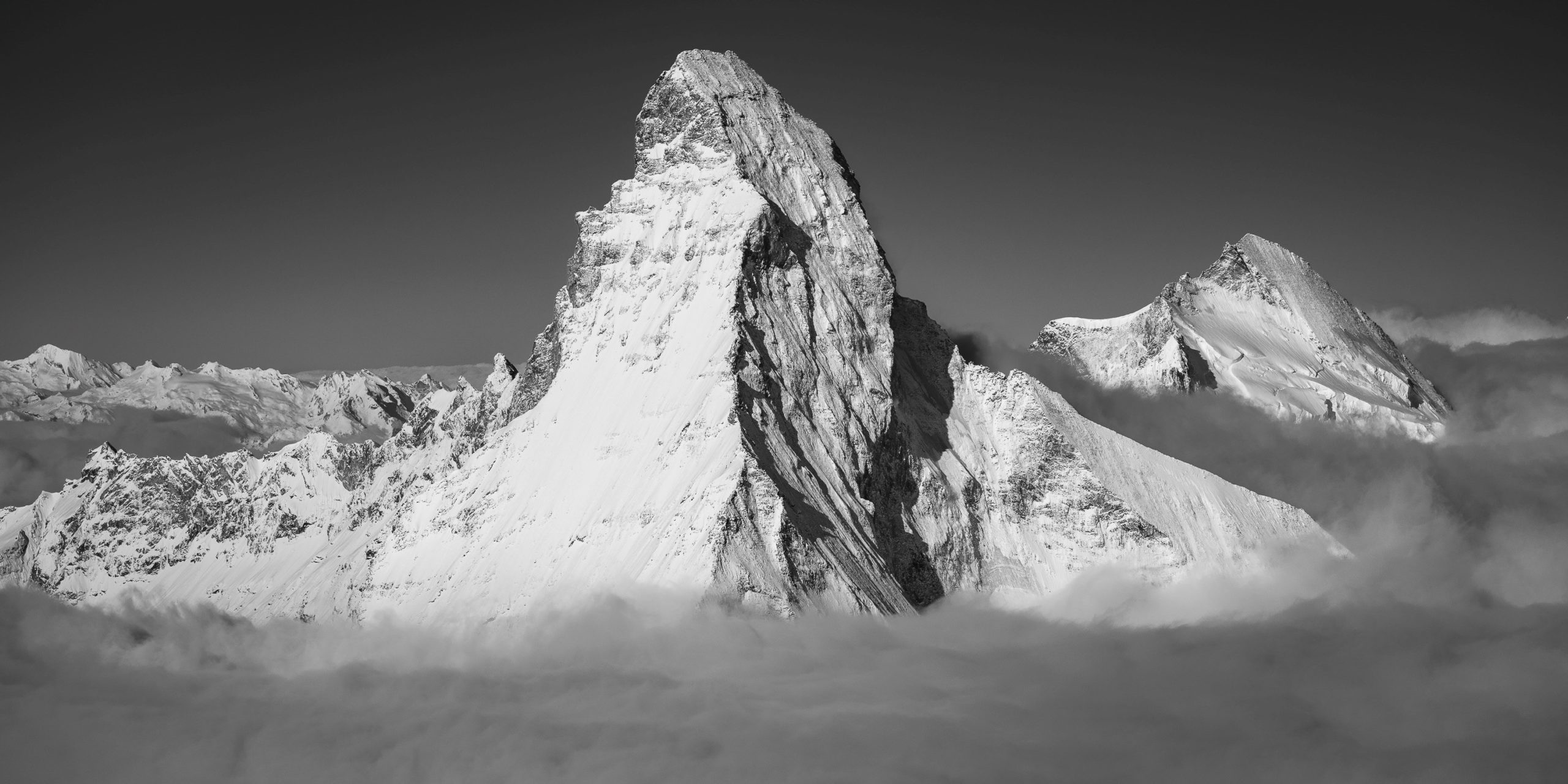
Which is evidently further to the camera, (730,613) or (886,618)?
(886,618)

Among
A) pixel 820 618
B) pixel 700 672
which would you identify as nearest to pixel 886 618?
pixel 820 618

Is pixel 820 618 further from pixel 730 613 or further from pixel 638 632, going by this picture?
pixel 638 632

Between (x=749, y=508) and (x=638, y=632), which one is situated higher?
(x=749, y=508)

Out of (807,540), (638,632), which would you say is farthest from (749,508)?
(638,632)

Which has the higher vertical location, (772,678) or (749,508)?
(749,508)

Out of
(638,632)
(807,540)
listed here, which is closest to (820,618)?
(807,540)

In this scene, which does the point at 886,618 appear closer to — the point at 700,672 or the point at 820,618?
the point at 820,618

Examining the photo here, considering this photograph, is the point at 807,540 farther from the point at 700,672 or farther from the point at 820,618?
the point at 700,672
